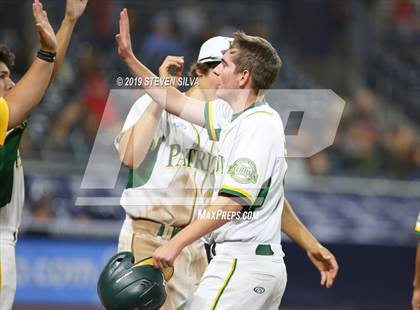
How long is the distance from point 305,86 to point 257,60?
37.1 ft

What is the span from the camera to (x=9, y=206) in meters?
6.10

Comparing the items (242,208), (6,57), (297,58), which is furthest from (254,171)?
(297,58)

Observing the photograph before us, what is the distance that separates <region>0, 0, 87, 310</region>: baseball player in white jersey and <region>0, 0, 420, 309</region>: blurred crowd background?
6.32 m

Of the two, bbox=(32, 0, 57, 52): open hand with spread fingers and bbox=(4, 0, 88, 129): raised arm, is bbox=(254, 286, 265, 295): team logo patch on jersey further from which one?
bbox=(32, 0, 57, 52): open hand with spread fingers

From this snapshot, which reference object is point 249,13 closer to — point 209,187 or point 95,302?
point 95,302

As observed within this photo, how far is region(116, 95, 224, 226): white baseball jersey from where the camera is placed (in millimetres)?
6516

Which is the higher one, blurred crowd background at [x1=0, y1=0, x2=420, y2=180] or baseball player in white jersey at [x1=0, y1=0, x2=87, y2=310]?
baseball player in white jersey at [x1=0, y1=0, x2=87, y2=310]

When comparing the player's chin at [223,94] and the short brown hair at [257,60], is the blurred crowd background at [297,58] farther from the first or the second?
the short brown hair at [257,60]

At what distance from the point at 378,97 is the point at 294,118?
4002 mm

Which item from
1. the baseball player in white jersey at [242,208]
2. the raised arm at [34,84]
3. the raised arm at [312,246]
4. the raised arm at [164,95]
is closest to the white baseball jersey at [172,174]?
the raised arm at [164,95]

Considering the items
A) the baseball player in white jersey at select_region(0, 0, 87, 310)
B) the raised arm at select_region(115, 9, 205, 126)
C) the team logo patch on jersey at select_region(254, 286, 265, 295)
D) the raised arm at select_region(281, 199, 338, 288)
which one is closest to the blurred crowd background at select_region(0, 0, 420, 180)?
the baseball player in white jersey at select_region(0, 0, 87, 310)

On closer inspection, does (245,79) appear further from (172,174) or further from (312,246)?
(312,246)

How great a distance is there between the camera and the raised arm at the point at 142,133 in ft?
20.7

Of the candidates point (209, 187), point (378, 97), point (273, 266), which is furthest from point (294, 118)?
point (273, 266)
